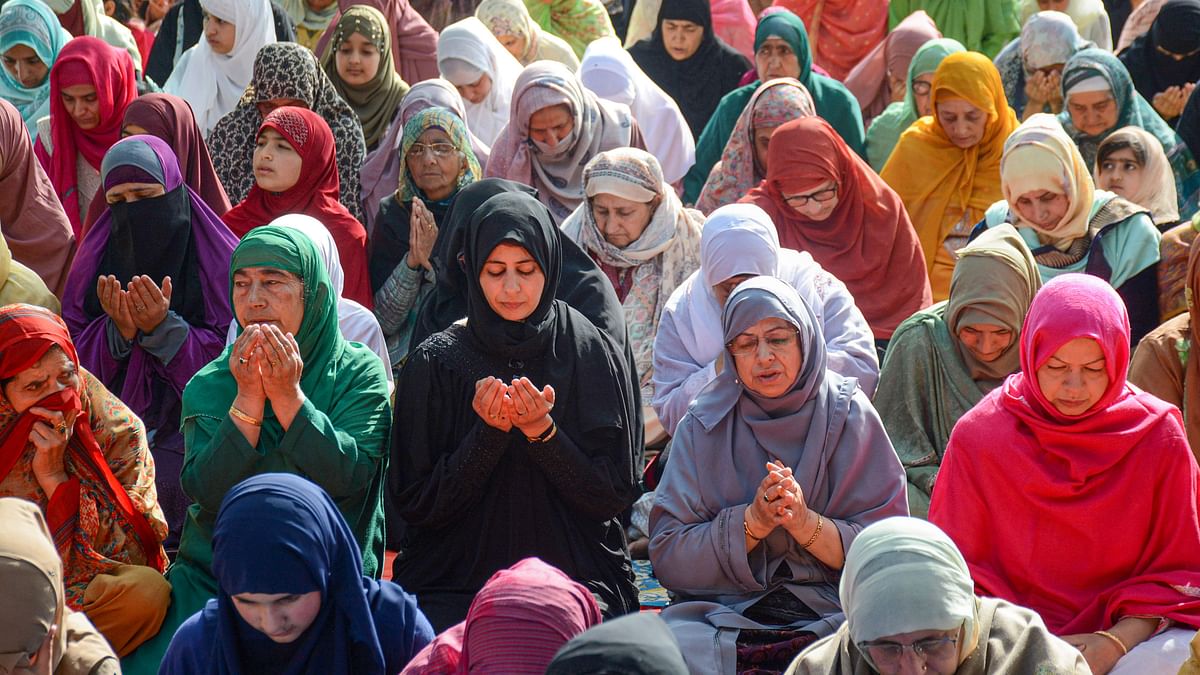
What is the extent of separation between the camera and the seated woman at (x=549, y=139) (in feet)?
23.7

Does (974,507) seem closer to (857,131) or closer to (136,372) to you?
(136,372)

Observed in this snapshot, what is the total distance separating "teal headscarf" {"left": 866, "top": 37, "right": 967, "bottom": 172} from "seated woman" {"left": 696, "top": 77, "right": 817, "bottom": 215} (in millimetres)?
1231

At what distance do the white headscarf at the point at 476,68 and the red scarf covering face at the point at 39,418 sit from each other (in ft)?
13.9

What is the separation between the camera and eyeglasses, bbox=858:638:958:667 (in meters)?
3.26

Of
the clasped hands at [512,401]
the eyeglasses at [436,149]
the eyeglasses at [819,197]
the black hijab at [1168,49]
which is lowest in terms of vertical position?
the clasped hands at [512,401]

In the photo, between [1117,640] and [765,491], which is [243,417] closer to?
[765,491]

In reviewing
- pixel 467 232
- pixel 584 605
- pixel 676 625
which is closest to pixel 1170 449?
pixel 676 625

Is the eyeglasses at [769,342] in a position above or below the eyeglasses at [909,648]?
above

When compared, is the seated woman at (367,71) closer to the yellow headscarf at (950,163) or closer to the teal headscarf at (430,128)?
the teal headscarf at (430,128)

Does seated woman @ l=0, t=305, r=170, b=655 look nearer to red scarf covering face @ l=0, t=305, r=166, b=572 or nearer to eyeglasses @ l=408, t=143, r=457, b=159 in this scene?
red scarf covering face @ l=0, t=305, r=166, b=572

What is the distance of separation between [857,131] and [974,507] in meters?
4.61

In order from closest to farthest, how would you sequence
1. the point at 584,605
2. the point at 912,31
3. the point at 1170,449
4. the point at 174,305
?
the point at 584,605
the point at 1170,449
the point at 174,305
the point at 912,31

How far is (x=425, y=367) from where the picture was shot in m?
4.46

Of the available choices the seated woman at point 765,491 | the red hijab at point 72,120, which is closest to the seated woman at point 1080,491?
the seated woman at point 765,491
